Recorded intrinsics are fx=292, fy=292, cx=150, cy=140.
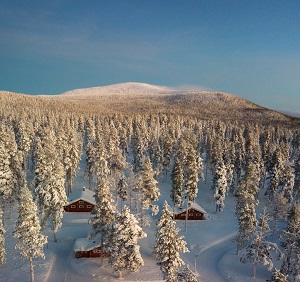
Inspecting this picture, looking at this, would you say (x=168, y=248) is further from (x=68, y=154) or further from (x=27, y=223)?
(x=68, y=154)

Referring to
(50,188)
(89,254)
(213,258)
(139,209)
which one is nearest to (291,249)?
(213,258)

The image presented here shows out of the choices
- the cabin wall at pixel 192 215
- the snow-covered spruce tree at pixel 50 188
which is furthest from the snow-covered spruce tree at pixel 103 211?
the cabin wall at pixel 192 215

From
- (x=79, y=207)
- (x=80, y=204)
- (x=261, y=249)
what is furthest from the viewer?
(x=79, y=207)

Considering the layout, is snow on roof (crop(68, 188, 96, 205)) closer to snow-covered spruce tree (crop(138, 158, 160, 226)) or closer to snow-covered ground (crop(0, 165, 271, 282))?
snow-covered ground (crop(0, 165, 271, 282))

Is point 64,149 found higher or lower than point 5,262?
higher

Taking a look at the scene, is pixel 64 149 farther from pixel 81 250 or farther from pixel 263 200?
pixel 263 200

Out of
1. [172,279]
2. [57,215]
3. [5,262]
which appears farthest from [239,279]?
[5,262]

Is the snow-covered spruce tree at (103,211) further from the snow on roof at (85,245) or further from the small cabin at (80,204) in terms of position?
the small cabin at (80,204)

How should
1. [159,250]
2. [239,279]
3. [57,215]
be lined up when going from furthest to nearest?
[57,215]
[239,279]
[159,250]
